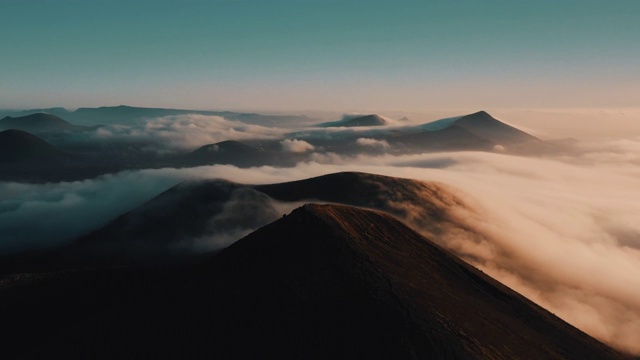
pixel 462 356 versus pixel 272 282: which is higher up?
pixel 272 282

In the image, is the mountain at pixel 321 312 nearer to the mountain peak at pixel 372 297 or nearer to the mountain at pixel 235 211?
the mountain peak at pixel 372 297

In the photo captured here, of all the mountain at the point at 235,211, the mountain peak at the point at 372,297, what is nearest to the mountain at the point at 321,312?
the mountain peak at the point at 372,297

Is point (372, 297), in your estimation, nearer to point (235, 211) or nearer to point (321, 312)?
point (321, 312)

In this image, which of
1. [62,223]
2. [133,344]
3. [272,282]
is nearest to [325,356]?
[272,282]

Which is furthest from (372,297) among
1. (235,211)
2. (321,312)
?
(235,211)

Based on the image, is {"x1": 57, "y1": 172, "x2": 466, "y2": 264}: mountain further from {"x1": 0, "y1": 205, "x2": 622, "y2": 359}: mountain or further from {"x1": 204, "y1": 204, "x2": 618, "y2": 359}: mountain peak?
{"x1": 0, "y1": 205, "x2": 622, "y2": 359}: mountain

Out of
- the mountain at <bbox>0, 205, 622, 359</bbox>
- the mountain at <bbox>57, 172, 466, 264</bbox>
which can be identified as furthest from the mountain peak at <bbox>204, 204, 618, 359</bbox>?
the mountain at <bbox>57, 172, 466, 264</bbox>

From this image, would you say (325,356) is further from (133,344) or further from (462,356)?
Result: (133,344)

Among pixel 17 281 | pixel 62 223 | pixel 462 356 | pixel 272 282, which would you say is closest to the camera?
pixel 462 356

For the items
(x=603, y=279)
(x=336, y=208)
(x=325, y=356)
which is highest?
(x=336, y=208)
